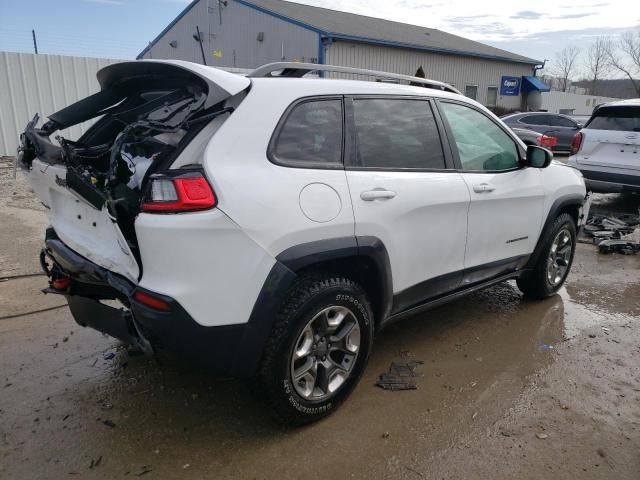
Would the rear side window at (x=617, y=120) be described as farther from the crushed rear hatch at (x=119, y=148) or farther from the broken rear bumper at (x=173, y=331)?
the broken rear bumper at (x=173, y=331)

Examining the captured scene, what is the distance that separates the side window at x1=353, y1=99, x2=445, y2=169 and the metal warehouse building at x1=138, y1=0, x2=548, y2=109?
15.8 m

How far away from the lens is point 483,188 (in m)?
3.50

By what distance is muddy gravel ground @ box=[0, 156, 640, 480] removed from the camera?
2.47 m

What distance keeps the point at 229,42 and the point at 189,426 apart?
978 inches

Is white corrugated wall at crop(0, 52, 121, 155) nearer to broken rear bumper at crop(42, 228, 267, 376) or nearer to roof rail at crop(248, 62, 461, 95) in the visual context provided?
roof rail at crop(248, 62, 461, 95)

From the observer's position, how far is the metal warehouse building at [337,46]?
818 inches

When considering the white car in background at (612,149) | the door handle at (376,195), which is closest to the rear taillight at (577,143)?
the white car in background at (612,149)

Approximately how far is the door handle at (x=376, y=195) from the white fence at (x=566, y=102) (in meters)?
37.3

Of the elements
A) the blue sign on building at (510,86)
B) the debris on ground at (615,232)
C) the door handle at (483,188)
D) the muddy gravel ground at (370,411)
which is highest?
the blue sign on building at (510,86)

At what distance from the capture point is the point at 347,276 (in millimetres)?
2816

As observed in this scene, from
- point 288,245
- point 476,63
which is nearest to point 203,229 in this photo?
point 288,245

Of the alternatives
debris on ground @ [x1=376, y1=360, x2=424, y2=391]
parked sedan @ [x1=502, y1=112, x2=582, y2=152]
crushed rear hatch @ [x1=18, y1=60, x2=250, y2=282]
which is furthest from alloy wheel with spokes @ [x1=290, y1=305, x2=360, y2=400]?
parked sedan @ [x1=502, y1=112, x2=582, y2=152]

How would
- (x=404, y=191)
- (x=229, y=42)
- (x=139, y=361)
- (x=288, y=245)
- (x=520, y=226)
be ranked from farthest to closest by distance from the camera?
(x=229, y=42)
(x=520, y=226)
(x=139, y=361)
(x=404, y=191)
(x=288, y=245)

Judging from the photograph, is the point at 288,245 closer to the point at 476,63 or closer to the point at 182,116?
the point at 182,116
